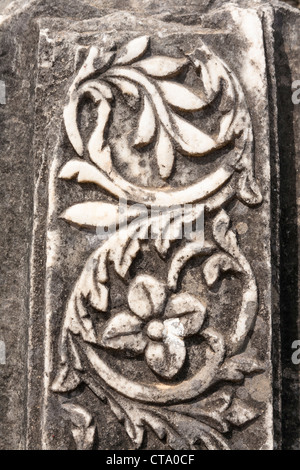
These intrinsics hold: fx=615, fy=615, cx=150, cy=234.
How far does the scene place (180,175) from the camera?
3.98ft

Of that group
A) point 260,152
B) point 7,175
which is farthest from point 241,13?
point 7,175

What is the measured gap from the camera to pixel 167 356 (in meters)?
1.15

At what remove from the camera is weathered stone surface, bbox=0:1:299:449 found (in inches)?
45.2

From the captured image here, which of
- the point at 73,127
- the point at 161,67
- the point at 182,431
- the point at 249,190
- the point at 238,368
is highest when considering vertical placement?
the point at 161,67

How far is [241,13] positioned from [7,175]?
0.58m

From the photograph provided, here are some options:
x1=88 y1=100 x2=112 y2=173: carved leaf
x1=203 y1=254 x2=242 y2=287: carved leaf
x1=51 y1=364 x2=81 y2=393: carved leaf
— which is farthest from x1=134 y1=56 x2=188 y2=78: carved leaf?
x1=51 y1=364 x2=81 y2=393: carved leaf

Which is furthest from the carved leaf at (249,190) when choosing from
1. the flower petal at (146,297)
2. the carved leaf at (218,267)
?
the flower petal at (146,297)

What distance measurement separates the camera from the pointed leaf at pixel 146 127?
1204 mm

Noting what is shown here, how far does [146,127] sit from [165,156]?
2.7 inches

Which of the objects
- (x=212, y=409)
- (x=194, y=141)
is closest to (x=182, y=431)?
(x=212, y=409)

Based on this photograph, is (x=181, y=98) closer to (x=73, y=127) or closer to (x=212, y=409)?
(x=73, y=127)

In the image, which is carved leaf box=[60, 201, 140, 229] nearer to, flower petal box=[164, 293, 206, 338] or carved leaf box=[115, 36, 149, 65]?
flower petal box=[164, 293, 206, 338]

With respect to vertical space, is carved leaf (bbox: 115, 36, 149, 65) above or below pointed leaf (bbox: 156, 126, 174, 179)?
above
